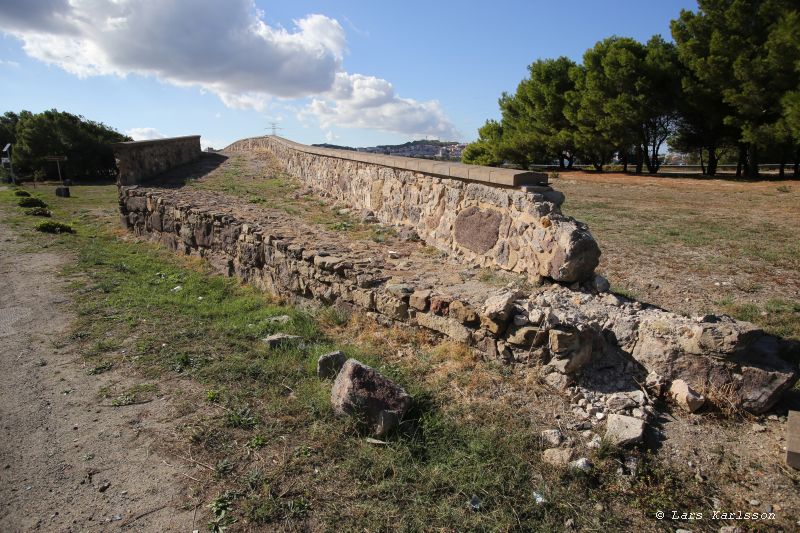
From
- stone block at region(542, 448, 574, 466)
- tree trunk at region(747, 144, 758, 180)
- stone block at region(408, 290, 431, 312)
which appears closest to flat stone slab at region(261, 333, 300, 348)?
stone block at region(408, 290, 431, 312)

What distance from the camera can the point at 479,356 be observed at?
4.03 meters

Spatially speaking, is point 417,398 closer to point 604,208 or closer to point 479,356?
point 479,356

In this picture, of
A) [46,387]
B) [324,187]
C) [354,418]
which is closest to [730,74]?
[324,187]

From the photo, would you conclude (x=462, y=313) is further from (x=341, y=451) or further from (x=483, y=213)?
(x=483, y=213)

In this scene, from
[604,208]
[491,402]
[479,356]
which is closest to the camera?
[491,402]

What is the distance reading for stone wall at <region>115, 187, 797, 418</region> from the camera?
3.25 metres

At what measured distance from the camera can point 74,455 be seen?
123 inches

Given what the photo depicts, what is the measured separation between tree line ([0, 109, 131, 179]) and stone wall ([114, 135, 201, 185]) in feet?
53.5

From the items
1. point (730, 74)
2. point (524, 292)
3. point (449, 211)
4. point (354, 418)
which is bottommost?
point (354, 418)

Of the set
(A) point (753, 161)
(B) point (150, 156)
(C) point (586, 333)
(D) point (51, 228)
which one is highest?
(A) point (753, 161)

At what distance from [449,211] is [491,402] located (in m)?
3.14

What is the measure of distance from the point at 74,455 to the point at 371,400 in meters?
2.03

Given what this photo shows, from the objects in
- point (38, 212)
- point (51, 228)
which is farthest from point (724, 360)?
point (38, 212)

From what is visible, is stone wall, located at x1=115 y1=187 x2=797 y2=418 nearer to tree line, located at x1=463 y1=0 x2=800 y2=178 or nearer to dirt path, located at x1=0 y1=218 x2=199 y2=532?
dirt path, located at x1=0 y1=218 x2=199 y2=532
